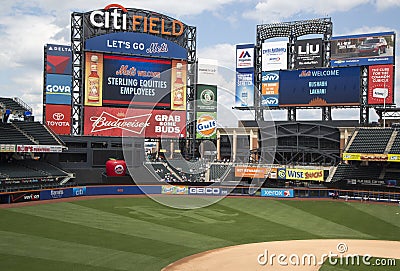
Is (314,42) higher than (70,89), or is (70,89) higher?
(314,42)

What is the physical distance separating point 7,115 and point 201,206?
2739 centimetres

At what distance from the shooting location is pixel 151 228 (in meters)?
30.4

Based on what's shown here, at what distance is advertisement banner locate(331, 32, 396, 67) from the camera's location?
56.5m

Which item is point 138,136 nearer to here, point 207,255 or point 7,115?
point 7,115

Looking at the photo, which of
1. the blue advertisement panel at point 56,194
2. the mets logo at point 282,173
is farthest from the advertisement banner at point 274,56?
the blue advertisement panel at point 56,194

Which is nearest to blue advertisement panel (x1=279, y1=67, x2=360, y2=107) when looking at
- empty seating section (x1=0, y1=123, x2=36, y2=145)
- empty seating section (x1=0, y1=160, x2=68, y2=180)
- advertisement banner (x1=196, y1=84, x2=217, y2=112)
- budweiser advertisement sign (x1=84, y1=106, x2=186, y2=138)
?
advertisement banner (x1=196, y1=84, x2=217, y2=112)

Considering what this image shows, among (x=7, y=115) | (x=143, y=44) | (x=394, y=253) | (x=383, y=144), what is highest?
(x=143, y=44)

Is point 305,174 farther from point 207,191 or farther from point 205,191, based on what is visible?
point 205,191

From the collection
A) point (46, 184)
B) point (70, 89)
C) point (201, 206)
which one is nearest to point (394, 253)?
point (201, 206)

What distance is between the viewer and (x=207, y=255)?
78.3 feet

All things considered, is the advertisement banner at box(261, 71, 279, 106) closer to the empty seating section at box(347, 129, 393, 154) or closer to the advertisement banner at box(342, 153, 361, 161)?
the empty seating section at box(347, 129, 393, 154)

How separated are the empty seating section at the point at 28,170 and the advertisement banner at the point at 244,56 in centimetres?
2957

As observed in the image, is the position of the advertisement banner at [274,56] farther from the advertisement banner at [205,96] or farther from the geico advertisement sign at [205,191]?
the geico advertisement sign at [205,191]

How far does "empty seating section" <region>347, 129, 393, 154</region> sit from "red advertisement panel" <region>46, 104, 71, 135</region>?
109ft
